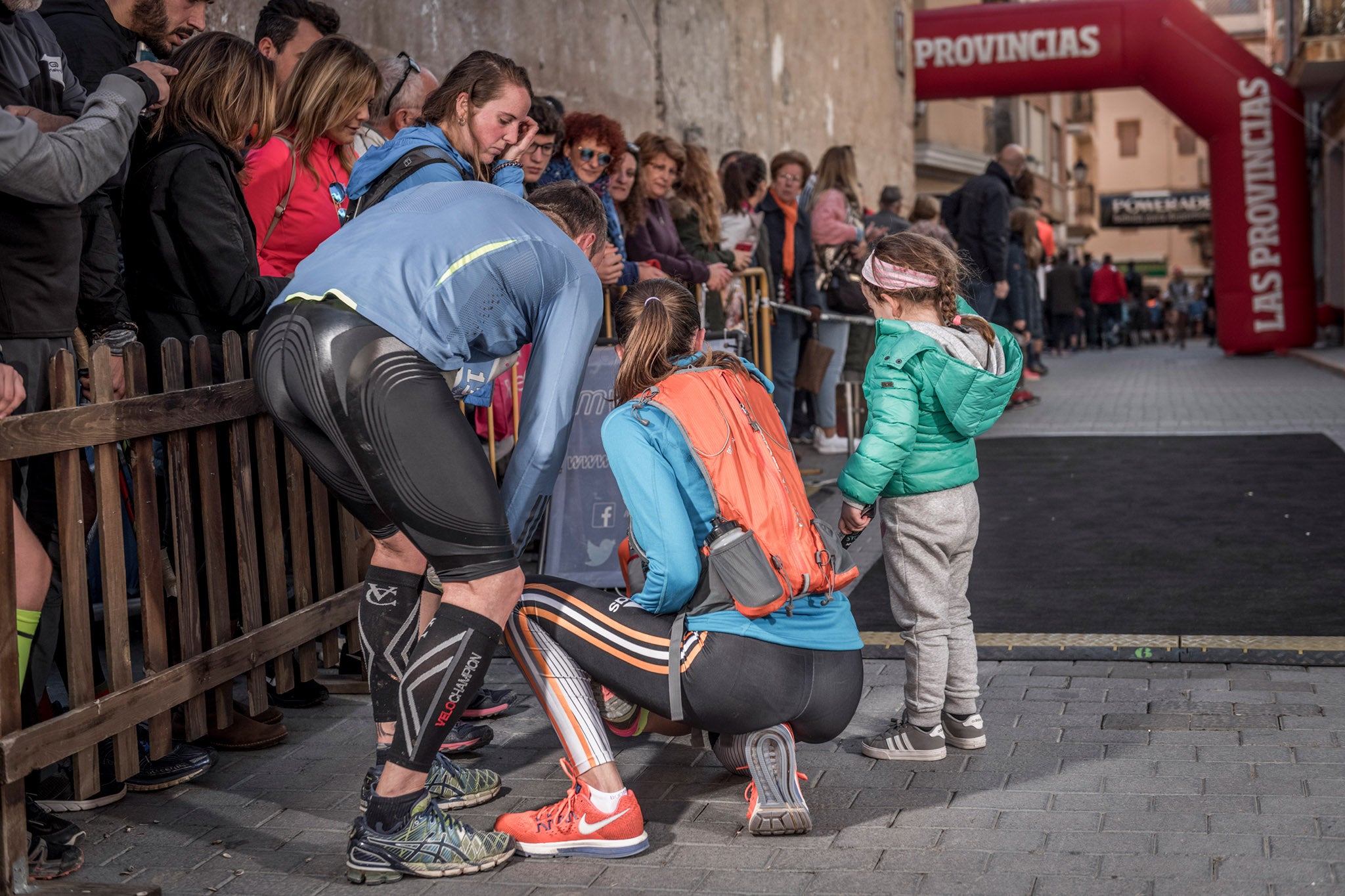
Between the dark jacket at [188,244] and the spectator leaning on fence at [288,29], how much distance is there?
1.55 metres

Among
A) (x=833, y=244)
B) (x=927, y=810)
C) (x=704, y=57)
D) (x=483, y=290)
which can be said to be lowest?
(x=927, y=810)

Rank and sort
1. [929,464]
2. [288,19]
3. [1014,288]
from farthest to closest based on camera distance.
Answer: [1014,288], [288,19], [929,464]

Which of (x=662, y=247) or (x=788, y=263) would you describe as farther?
(x=788, y=263)

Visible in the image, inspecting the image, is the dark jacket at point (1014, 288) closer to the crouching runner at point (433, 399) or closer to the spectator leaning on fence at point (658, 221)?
the spectator leaning on fence at point (658, 221)

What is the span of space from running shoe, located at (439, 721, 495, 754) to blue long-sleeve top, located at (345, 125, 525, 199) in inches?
59.9

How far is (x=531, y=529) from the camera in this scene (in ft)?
10.4

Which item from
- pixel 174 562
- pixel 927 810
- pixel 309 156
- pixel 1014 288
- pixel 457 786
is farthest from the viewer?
pixel 1014 288

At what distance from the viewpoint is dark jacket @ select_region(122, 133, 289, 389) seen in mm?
4051

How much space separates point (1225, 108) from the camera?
62.0 feet

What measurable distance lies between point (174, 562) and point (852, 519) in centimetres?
180

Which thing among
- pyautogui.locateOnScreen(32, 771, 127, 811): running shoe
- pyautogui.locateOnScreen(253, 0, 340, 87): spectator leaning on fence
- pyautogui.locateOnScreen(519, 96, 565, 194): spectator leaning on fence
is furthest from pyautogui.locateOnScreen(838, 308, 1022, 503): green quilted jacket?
pyautogui.locateOnScreen(253, 0, 340, 87): spectator leaning on fence

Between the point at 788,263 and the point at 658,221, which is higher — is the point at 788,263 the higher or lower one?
the lower one

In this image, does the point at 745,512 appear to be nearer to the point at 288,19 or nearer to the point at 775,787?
Answer: the point at 775,787

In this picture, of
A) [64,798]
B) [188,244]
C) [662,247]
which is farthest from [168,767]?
[662,247]
